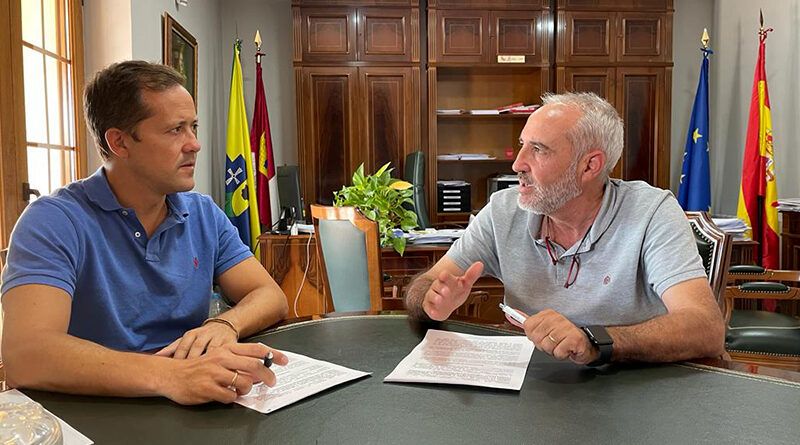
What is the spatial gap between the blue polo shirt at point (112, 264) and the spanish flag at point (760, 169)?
3.90 meters

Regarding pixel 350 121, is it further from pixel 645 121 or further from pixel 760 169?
pixel 760 169

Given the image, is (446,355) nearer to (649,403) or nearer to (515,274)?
(649,403)

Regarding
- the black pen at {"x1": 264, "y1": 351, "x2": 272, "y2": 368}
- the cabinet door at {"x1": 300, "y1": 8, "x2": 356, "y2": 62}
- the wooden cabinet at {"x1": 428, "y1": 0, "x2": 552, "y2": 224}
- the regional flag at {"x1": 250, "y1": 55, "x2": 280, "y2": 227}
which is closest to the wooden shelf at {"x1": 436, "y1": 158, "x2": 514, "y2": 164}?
the wooden cabinet at {"x1": 428, "y1": 0, "x2": 552, "y2": 224}

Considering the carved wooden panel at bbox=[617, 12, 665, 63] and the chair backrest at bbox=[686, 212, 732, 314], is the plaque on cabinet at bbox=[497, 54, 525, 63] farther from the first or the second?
the chair backrest at bbox=[686, 212, 732, 314]

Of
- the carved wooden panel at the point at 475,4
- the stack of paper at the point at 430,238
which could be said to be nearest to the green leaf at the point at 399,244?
the stack of paper at the point at 430,238

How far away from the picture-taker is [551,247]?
159 cm

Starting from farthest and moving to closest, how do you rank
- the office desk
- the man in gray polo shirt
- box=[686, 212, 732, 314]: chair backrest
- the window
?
1. the window
2. box=[686, 212, 732, 314]: chair backrest
3. the man in gray polo shirt
4. the office desk

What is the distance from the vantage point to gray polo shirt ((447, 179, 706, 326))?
144cm

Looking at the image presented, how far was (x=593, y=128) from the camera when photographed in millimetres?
1651

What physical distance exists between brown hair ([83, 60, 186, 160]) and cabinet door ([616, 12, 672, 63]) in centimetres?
446

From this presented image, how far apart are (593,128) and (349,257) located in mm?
1181

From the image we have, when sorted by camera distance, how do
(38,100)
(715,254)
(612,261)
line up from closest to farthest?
(612,261)
(715,254)
(38,100)

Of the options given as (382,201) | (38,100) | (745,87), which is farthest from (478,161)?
(38,100)

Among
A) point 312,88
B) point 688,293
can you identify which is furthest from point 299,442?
point 312,88
